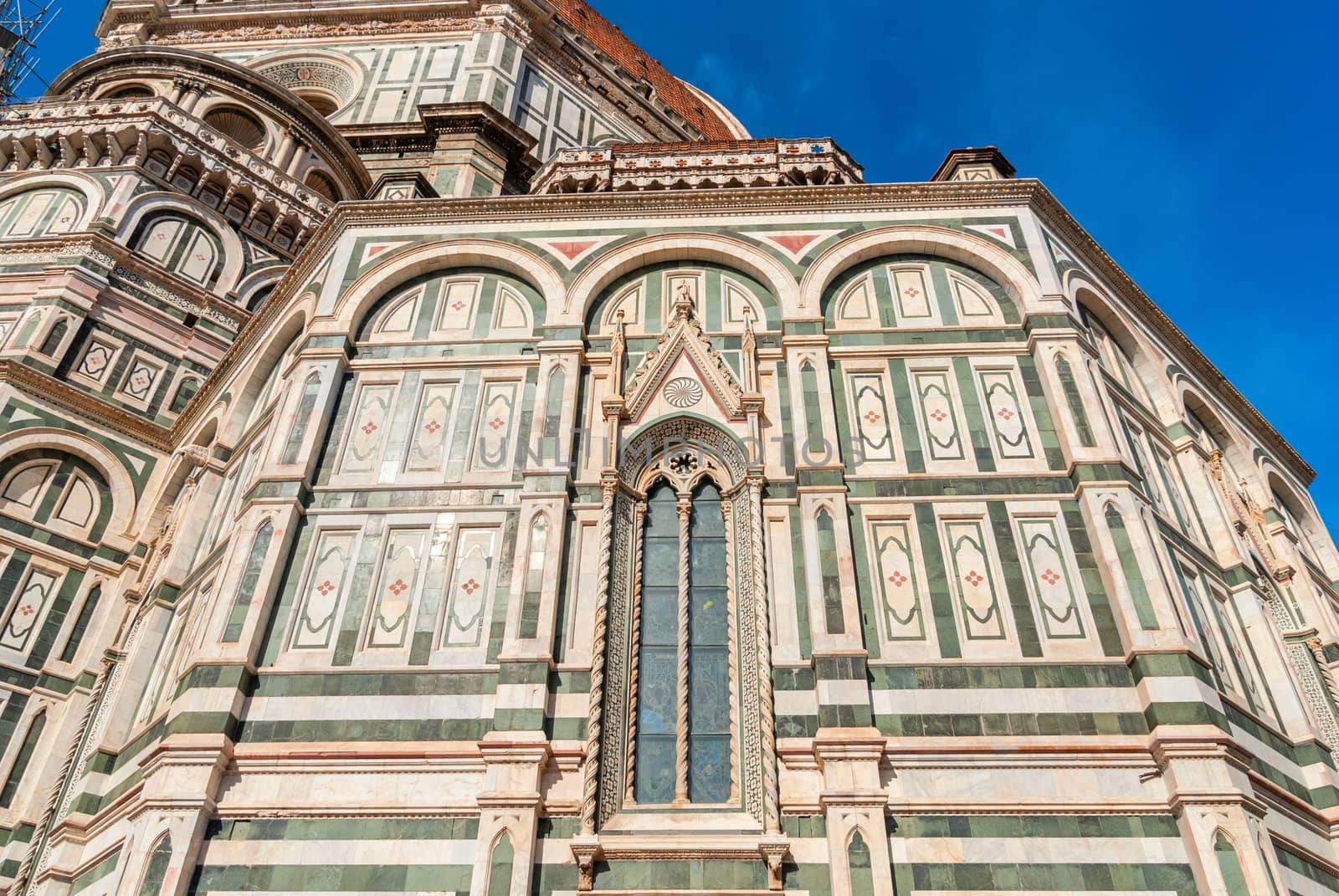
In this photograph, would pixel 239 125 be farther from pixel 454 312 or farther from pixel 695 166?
pixel 454 312

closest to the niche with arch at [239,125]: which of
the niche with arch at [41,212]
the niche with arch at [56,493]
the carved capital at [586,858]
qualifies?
the niche with arch at [41,212]

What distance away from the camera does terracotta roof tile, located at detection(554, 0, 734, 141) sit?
37.1 m

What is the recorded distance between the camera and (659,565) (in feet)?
39.2

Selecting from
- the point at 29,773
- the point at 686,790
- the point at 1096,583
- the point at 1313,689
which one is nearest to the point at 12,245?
the point at 29,773

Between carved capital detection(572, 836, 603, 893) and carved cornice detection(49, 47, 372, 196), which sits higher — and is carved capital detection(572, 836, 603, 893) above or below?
below

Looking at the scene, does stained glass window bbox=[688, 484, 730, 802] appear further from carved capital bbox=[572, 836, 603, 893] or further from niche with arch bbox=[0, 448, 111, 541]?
niche with arch bbox=[0, 448, 111, 541]

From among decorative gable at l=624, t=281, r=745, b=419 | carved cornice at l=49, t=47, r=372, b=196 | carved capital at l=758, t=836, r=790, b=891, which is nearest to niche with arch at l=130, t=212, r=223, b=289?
carved cornice at l=49, t=47, r=372, b=196

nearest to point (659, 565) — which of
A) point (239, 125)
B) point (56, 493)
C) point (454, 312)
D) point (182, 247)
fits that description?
point (454, 312)

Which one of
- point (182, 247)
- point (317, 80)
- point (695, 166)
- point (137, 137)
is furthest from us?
point (317, 80)

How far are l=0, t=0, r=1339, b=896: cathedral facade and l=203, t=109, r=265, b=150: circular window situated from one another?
5.69 m

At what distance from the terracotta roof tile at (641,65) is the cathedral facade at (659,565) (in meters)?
19.3

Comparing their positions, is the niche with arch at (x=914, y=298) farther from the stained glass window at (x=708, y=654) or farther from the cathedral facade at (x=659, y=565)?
the stained glass window at (x=708, y=654)

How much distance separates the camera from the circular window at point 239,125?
2395 centimetres

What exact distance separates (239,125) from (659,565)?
18498 mm
